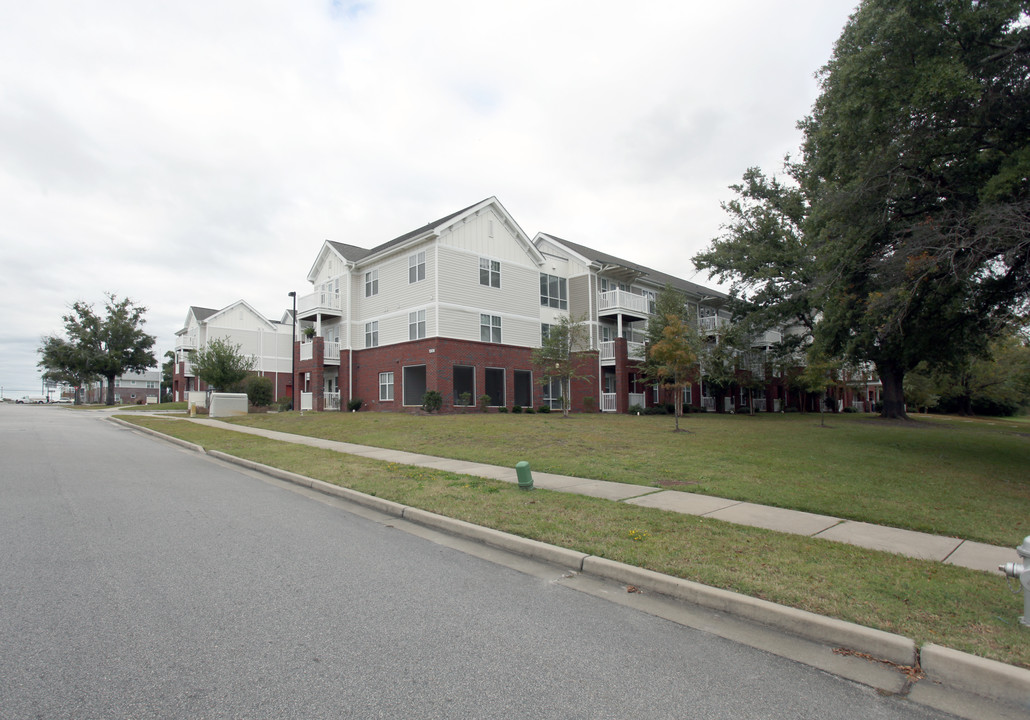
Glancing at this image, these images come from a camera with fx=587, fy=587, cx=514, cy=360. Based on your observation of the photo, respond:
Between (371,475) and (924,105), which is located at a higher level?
(924,105)

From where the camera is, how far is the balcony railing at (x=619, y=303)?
3381cm

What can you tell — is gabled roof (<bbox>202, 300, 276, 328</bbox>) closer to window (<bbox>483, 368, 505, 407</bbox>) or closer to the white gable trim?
the white gable trim

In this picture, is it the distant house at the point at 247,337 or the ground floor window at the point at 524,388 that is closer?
the ground floor window at the point at 524,388

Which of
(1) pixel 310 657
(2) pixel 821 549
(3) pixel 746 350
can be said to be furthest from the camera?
(3) pixel 746 350

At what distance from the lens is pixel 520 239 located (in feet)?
106

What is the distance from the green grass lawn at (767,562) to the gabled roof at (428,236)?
2059cm

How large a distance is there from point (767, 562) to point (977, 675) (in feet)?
6.51

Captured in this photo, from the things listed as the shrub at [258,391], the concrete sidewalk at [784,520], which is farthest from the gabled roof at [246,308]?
the concrete sidewalk at [784,520]

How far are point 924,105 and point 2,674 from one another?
47.0 ft

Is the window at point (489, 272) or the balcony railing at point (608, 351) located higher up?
the window at point (489, 272)

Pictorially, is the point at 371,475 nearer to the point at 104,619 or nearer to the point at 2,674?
the point at 104,619

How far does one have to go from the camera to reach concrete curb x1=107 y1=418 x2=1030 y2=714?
11.4 ft

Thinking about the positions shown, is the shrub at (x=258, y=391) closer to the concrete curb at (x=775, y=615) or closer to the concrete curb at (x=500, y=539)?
the concrete curb at (x=500, y=539)

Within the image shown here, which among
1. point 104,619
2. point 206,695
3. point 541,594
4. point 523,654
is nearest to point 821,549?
point 541,594
